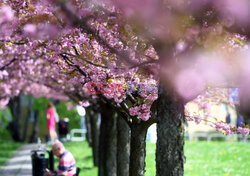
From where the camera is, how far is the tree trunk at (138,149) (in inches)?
374

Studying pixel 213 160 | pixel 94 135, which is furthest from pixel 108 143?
pixel 94 135

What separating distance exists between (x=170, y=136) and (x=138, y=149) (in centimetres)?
253

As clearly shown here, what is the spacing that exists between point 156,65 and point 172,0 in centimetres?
180

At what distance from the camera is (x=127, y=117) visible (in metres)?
→ 9.93

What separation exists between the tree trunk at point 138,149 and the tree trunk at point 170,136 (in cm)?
232

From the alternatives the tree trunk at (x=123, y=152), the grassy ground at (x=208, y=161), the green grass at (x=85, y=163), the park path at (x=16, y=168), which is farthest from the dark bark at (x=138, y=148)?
the green grass at (x=85, y=163)

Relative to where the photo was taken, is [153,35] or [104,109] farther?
[104,109]

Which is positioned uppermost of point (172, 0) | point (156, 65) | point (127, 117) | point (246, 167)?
point (172, 0)

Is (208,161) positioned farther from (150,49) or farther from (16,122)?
(16,122)

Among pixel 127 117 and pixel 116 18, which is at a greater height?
pixel 116 18

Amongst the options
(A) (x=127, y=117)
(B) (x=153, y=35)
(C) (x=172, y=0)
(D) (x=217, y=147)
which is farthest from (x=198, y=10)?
(D) (x=217, y=147)

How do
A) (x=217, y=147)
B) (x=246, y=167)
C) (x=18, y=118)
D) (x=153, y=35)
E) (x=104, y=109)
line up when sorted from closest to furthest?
(x=153, y=35)
(x=104, y=109)
(x=246, y=167)
(x=217, y=147)
(x=18, y=118)

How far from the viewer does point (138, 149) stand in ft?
31.2

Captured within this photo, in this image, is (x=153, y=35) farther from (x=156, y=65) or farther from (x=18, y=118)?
(x=18, y=118)
